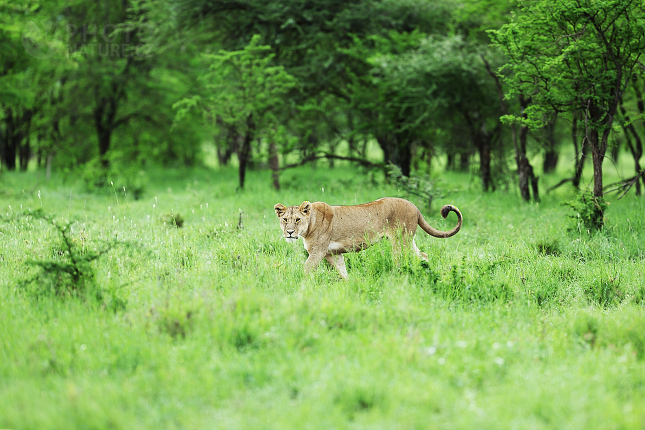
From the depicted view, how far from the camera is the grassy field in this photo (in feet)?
11.1

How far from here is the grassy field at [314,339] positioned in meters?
3.38

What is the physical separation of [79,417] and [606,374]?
3.80 m

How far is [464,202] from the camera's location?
12.2 metres

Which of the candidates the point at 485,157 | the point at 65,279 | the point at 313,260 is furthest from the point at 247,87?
the point at 65,279

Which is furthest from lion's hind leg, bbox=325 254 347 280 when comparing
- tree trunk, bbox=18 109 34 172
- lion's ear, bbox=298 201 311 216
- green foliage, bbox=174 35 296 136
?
tree trunk, bbox=18 109 34 172

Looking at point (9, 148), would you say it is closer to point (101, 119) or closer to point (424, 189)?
point (101, 119)

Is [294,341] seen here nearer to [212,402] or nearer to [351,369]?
[351,369]

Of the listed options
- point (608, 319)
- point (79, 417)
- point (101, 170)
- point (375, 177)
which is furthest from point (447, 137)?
point (79, 417)

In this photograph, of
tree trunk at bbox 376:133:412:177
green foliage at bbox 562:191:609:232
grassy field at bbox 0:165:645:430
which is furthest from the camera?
tree trunk at bbox 376:133:412:177

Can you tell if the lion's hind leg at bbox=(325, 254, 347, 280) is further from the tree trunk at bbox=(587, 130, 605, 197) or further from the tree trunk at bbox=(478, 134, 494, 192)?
the tree trunk at bbox=(478, 134, 494, 192)

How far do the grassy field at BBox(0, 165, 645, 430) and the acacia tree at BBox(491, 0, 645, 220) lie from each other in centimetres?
290

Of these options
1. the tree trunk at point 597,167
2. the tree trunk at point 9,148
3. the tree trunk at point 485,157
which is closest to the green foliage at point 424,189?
the tree trunk at point 597,167

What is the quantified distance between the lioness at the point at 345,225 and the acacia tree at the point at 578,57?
12.8 ft

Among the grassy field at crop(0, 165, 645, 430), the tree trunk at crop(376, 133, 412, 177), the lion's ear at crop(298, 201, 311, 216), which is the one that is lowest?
the grassy field at crop(0, 165, 645, 430)
